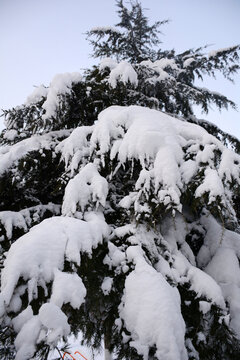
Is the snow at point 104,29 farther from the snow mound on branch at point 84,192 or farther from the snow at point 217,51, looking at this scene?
the snow mound on branch at point 84,192

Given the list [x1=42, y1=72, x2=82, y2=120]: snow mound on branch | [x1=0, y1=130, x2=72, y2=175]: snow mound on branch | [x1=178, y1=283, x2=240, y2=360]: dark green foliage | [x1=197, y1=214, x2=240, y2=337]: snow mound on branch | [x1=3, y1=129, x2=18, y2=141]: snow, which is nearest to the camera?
[x1=178, y1=283, x2=240, y2=360]: dark green foliage

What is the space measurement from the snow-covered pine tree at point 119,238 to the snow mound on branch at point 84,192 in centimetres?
1

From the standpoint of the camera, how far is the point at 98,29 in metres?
4.59

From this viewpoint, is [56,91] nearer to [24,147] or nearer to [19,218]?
[24,147]

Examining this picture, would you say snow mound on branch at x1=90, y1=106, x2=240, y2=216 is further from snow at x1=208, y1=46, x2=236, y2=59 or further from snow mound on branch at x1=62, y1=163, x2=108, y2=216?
snow at x1=208, y1=46, x2=236, y2=59

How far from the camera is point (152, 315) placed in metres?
1.48

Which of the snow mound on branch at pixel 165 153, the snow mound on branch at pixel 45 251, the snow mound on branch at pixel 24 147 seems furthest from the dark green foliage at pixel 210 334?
the snow mound on branch at pixel 24 147

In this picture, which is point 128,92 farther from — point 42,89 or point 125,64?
point 42,89

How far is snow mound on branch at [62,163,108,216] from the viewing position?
2016 mm

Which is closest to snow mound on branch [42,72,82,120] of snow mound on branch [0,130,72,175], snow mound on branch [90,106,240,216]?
snow mound on branch [0,130,72,175]

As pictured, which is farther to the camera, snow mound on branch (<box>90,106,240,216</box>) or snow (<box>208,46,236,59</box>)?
snow (<box>208,46,236,59</box>)

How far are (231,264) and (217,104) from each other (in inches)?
161

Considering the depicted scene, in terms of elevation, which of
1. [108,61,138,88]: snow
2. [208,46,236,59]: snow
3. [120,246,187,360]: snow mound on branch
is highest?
[208,46,236,59]: snow

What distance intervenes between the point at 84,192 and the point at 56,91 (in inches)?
57.4
